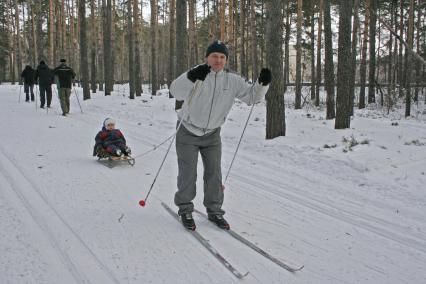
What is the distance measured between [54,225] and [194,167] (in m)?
1.67

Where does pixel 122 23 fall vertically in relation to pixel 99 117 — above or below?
above

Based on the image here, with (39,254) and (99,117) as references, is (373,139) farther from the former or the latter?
(99,117)

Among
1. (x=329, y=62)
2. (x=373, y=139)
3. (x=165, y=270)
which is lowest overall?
(x=165, y=270)

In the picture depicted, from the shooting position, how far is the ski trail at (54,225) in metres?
3.32

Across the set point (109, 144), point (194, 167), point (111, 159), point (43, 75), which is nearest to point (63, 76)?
point (43, 75)

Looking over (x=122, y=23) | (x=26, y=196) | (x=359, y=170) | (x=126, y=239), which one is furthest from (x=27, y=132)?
(x=122, y=23)

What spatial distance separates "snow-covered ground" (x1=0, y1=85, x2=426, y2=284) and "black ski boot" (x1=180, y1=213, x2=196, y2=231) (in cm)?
9

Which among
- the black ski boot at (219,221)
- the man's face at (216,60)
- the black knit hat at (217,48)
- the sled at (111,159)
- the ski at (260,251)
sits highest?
the black knit hat at (217,48)

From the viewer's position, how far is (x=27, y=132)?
10.4m

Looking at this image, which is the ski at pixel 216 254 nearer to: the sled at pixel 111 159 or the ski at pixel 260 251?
the ski at pixel 260 251

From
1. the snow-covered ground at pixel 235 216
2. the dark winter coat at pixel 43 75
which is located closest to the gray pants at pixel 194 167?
the snow-covered ground at pixel 235 216

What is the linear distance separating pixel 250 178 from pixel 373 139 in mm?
4342

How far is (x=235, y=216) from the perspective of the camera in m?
4.84

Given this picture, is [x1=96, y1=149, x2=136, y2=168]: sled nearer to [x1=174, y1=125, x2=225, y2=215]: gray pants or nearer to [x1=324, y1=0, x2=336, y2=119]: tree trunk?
[x1=174, y1=125, x2=225, y2=215]: gray pants
